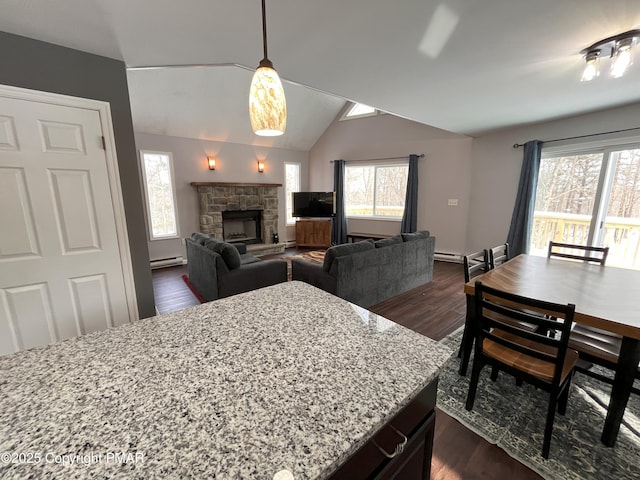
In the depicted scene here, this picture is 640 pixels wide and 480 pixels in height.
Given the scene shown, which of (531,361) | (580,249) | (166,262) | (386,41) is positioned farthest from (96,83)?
(580,249)

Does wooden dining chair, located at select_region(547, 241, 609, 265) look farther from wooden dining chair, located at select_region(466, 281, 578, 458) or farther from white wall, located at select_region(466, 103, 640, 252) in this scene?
white wall, located at select_region(466, 103, 640, 252)

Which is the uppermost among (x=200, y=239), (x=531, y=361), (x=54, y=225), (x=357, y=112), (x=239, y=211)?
(x=357, y=112)

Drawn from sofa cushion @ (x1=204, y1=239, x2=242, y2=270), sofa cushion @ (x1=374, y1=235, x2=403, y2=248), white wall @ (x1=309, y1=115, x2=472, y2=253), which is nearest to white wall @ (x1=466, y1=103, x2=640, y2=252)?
white wall @ (x1=309, y1=115, x2=472, y2=253)

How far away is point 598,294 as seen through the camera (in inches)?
66.2

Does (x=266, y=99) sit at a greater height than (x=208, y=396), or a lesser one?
greater

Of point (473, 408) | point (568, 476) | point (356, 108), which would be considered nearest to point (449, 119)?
point (356, 108)

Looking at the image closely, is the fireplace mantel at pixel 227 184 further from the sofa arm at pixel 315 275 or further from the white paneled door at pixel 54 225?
the white paneled door at pixel 54 225

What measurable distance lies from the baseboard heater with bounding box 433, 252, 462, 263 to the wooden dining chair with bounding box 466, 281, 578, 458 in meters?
3.79

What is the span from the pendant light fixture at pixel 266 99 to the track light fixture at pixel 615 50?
2.38 m

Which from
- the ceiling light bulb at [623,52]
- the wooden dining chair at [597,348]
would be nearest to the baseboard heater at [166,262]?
the wooden dining chair at [597,348]

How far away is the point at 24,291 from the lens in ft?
5.45

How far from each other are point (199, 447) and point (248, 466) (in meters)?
0.12

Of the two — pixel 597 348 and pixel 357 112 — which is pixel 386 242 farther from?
pixel 357 112

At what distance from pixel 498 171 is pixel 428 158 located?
130 centimetres
